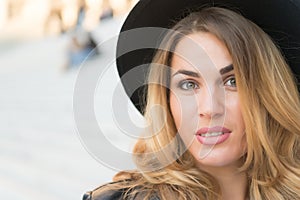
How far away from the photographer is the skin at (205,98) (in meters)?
0.96

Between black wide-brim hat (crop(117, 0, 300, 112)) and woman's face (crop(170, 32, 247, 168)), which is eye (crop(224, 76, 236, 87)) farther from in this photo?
black wide-brim hat (crop(117, 0, 300, 112))

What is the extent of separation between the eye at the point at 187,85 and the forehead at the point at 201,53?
3 centimetres

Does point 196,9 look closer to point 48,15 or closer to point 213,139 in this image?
point 213,139

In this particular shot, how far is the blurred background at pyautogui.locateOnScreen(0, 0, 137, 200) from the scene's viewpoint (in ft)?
8.98

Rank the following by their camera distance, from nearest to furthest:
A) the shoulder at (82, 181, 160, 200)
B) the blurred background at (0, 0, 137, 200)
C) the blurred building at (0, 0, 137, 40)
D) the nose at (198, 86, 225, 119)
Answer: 1. the nose at (198, 86, 225, 119)
2. the shoulder at (82, 181, 160, 200)
3. the blurred background at (0, 0, 137, 200)
4. the blurred building at (0, 0, 137, 40)

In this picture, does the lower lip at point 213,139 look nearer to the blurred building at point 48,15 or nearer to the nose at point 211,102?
the nose at point 211,102

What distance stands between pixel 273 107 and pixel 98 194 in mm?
397

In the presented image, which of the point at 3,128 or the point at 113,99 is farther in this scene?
the point at 3,128

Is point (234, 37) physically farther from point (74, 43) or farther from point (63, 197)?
point (74, 43)

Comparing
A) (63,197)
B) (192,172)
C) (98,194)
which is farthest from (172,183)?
(63,197)

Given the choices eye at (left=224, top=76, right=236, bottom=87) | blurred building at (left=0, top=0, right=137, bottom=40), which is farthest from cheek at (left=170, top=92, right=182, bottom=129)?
blurred building at (left=0, top=0, right=137, bottom=40)

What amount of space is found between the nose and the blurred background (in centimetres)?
123

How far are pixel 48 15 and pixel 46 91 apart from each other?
0.75 m

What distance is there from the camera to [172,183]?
1062 mm
